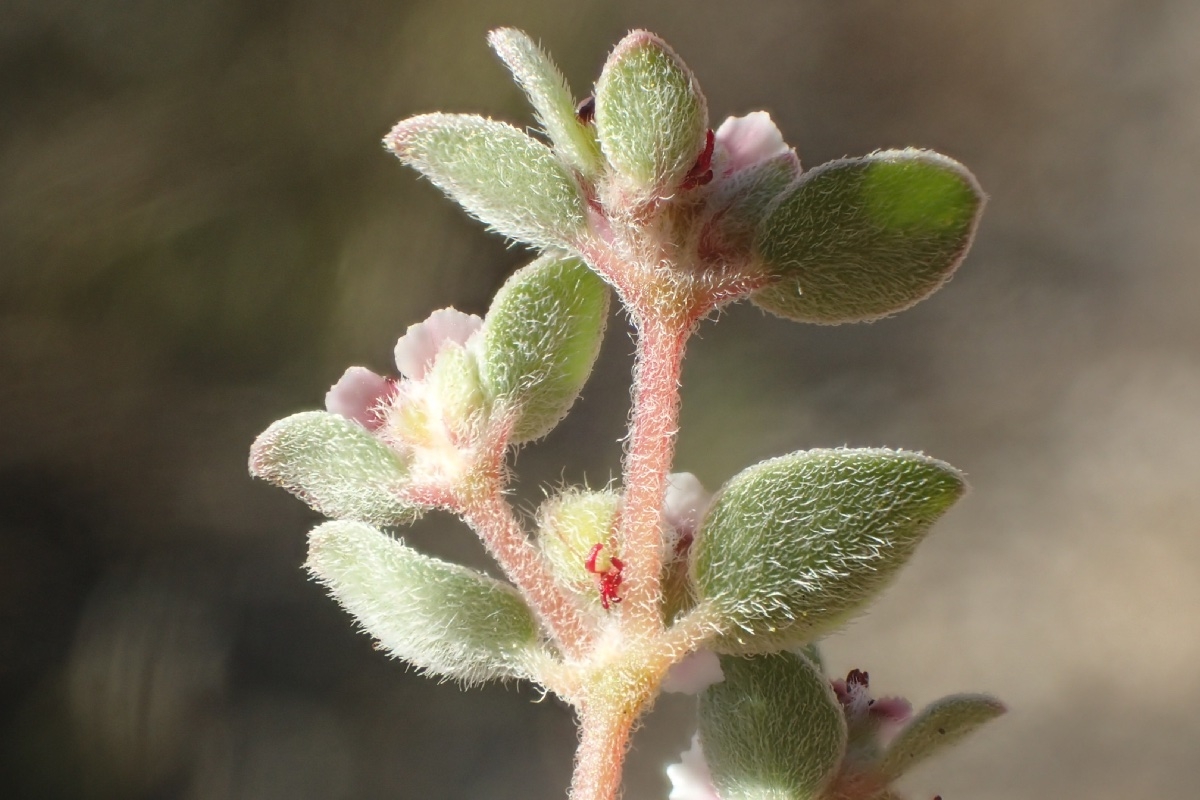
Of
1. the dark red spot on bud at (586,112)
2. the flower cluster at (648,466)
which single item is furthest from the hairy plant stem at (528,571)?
the dark red spot on bud at (586,112)

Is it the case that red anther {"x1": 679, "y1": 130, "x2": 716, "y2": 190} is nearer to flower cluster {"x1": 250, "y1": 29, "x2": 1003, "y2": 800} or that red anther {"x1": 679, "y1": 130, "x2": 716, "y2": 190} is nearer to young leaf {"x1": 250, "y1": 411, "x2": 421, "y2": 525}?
flower cluster {"x1": 250, "y1": 29, "x2": 1003, "y2": 800}

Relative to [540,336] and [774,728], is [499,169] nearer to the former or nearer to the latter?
[540,336]

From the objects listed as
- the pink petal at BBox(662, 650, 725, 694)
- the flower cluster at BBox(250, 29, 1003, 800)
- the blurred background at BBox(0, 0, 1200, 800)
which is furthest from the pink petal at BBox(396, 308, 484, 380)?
the blurred background at BBox(0, 0, 1200, 800)

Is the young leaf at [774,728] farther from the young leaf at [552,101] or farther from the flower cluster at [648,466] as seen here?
the young leaf at [552,101]

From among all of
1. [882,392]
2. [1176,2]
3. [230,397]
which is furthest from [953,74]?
[230,397]

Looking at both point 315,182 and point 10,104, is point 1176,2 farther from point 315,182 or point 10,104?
point 10,104

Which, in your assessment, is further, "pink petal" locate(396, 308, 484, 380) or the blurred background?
the blurred background
